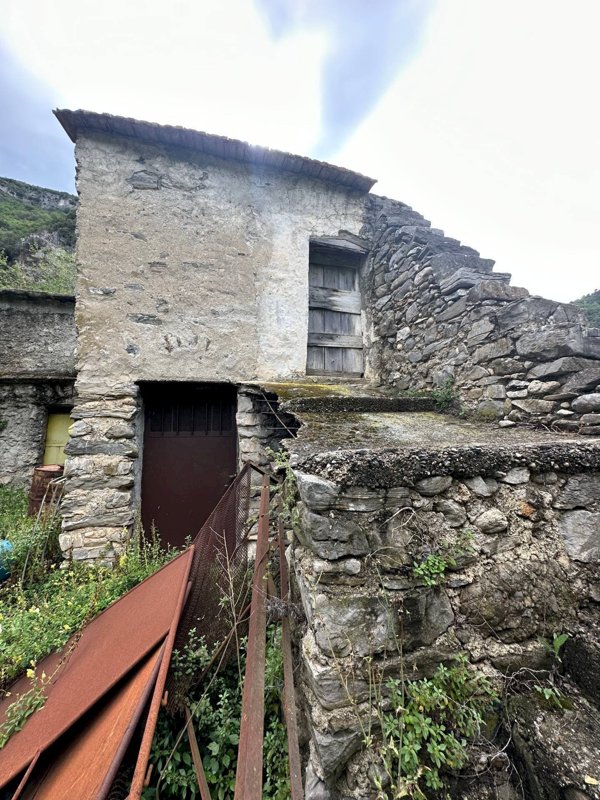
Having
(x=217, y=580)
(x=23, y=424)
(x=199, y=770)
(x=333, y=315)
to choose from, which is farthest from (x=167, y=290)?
(x=23, y=424)

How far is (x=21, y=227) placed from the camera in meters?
12.8

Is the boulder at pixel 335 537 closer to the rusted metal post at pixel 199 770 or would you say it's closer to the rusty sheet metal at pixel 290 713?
the rusty sheet metal at pixel 290 713

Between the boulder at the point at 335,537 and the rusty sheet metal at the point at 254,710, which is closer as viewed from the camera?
the rusty sheet metal at the point at 254,710

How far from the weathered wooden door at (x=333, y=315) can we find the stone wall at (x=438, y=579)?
3.02 metres

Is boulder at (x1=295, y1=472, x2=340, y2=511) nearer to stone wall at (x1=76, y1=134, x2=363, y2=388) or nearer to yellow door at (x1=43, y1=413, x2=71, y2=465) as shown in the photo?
stone wall at (x1=76, y1=134, x2=363, y2=388)

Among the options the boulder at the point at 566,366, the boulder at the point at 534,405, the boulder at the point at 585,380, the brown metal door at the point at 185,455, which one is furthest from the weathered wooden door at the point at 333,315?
the boulder at the point at 585,380

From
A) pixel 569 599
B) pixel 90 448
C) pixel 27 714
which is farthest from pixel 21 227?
pixel 569 599

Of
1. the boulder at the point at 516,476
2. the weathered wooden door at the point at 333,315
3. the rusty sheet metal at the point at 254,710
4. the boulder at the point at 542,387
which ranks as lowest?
the rusty sheet metal at the point at 254,710

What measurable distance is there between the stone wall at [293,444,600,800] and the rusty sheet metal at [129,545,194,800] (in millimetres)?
581

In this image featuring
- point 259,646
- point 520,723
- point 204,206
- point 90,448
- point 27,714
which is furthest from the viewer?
point 204,206

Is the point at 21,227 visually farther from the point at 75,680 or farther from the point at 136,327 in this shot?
the point at 75,680

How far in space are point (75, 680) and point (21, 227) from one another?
56.7 feet

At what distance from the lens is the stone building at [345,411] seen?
54.0 inches

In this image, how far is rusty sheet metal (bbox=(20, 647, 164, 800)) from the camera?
3.28 feet
